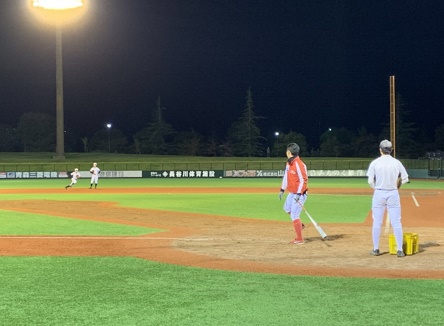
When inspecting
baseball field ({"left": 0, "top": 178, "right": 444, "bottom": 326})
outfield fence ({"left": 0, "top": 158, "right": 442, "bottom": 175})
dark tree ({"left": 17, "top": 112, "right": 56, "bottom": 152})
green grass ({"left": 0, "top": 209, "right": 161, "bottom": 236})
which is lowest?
green grass ({"left": 0, "top": 209, "right": 161, "bottom": 236})

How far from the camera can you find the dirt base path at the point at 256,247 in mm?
9391

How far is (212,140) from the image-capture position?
404ft

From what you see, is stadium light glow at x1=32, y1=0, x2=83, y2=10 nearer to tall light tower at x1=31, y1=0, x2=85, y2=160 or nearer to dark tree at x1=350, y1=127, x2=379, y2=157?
tall light tower at x1=31, y1=0, x2=85, y2=160

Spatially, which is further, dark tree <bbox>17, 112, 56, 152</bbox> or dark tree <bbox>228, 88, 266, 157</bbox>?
dark tree <bbox>17, 112, 56, 152</bbox>

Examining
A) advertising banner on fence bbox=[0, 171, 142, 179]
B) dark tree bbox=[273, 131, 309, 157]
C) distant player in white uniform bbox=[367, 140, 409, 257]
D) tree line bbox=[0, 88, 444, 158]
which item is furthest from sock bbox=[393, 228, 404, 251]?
dark tree bbox=[273, 131, 309, 157]

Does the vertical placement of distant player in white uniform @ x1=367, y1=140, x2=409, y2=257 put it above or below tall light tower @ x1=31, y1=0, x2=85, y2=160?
below

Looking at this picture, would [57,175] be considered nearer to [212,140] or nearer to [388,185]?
[388,185]

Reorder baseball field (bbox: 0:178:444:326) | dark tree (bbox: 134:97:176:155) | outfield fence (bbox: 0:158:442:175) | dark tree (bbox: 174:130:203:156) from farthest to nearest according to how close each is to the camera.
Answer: dark tree (bbox: 174:130:203:156) → dark tree (bbox: 134:97:176:155) → outfield fence (bbox: 0:158:442:175) → baseball field (bbox: 0:178:444:326)

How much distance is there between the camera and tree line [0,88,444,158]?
109688 mm

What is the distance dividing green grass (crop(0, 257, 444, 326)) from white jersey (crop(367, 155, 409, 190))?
7.60ft

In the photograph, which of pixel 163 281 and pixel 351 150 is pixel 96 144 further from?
pixel 163 281

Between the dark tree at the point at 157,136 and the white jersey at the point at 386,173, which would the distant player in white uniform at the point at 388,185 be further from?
the dark tree at the point at 157,136

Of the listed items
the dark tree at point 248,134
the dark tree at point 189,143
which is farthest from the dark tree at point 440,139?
the dark tree at point 189,143

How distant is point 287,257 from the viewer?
34.4 feet
